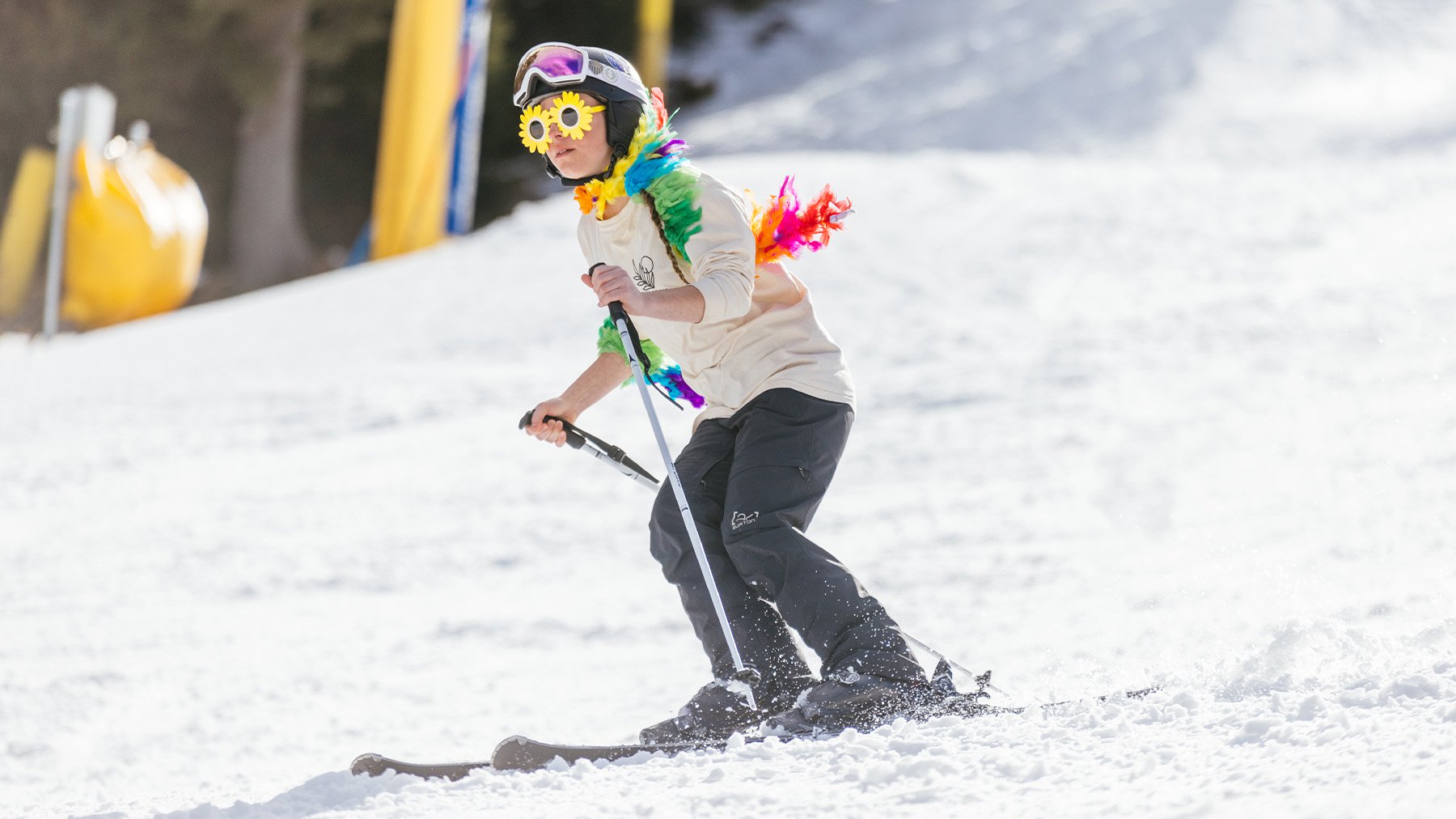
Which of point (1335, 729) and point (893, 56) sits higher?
point (893, 56)

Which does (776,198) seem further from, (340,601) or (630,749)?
(340,601)

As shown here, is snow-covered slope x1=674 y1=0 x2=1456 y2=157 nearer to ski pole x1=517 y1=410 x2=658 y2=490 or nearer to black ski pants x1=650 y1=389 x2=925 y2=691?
ski pole x1=517 y1=410 x2=658 y2=490

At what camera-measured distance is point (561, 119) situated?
3014mm

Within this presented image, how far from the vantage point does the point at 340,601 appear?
16.7ft

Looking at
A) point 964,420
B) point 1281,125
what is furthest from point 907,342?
point 1281,125

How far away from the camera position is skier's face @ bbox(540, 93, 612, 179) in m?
3.04

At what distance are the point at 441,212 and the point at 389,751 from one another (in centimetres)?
830

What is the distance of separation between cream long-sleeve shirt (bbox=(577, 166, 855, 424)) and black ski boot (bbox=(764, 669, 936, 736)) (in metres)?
0.58

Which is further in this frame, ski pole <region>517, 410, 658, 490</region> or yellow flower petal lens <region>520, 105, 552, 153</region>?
ski pole <region>517, 410, 658, 490</region>

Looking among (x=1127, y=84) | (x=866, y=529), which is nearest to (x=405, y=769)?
(x=866, y=529)

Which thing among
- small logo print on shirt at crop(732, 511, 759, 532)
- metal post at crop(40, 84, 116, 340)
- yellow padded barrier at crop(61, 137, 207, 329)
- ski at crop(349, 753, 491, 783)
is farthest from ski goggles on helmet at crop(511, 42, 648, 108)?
yellow padded barrier at crop(61, 137, 207, 329)

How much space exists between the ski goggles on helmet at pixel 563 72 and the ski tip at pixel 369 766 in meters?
1.32

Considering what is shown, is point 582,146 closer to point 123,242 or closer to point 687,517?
point 687,517

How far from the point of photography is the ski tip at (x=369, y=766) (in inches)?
116
